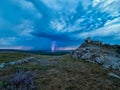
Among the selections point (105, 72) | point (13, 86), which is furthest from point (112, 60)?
point (13, 86)

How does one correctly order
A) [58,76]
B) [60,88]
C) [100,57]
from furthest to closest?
[100,57], [58,76], [60,88]

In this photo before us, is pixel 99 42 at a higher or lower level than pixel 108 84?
higher

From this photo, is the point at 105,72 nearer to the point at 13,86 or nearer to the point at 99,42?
the point at 13,86

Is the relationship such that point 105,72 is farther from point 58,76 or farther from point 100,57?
point 58,76

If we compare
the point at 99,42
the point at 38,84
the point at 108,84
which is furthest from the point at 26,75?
the point at 99,42

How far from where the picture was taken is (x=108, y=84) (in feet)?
31.1

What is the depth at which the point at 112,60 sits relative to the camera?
13906 mm

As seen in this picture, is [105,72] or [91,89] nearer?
[91,89]

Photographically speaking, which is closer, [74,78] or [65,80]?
[65,80]

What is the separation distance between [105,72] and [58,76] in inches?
145

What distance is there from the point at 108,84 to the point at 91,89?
1370 millimetres

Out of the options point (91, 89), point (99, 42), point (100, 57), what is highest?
point (99, 42)

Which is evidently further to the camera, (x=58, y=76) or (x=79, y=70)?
(x=79, y=70)

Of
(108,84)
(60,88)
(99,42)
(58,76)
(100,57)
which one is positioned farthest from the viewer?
(99,42)
